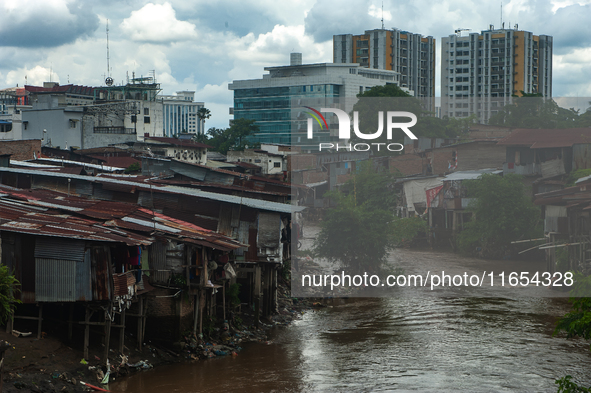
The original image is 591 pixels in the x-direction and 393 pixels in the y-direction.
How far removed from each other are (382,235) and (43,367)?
1565 centimetres

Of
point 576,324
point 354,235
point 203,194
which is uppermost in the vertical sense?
point 203,194

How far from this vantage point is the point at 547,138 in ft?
90.1

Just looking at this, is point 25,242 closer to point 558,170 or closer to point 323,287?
point 323,287

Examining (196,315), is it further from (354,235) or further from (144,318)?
(354,235)

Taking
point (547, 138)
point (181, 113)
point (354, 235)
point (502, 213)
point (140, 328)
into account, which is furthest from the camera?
point (181, 113)

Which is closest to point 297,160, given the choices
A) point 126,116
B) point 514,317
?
point 126,116

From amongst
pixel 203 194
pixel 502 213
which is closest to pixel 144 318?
pixel 203 194

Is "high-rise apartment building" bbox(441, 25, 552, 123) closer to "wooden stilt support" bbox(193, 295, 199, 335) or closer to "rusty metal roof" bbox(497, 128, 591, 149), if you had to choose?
"rusty metal roof" bbox(497, 128, 591, 149)

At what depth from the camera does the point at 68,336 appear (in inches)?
495

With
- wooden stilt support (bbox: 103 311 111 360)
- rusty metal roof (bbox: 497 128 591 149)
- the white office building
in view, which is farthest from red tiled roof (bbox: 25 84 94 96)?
the white office building

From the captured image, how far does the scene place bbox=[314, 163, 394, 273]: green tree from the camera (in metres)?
24.6

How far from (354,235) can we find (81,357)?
45.9 ft

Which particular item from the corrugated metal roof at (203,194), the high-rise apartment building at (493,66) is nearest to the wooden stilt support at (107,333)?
the corrugated metal roof at (203,194)

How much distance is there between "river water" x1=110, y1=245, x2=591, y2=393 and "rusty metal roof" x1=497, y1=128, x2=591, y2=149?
26.7 ft
